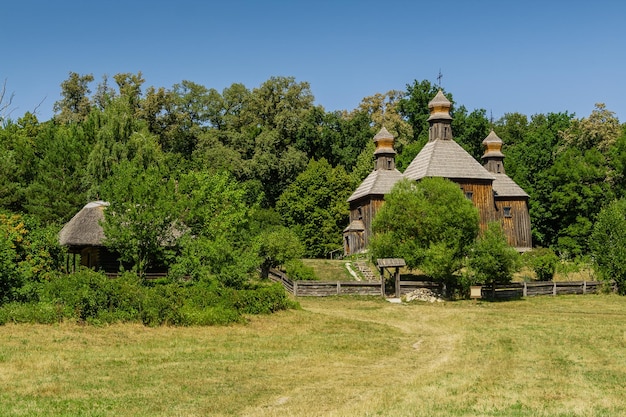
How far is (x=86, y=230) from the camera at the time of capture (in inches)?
1459

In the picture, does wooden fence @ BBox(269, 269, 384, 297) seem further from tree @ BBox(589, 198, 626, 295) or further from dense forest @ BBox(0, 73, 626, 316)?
tree @ BBox(589, 198, 626, 295)

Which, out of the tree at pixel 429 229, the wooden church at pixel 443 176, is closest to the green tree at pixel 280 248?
the tree at pixel 429 229

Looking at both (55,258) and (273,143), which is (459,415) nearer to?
(55,258)

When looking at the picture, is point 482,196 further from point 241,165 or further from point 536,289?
point 241,165

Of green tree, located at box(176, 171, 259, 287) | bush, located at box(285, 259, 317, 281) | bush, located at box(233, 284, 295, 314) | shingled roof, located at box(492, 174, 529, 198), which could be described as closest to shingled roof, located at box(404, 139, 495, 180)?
shingled roof, located at box(492, 174, 529, 198)

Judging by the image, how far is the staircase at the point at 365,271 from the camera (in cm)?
4595

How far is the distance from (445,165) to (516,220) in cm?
905

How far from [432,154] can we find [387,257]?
14785 mm

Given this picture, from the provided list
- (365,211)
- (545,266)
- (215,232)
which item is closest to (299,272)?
(215,232)

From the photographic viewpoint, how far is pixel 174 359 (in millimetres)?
20109

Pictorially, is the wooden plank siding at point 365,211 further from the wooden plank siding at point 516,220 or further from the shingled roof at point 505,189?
the wooden plank siding at point 516,220

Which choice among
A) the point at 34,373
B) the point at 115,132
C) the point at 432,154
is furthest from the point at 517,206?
the point at 34,373

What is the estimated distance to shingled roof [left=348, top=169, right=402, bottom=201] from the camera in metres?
52.9

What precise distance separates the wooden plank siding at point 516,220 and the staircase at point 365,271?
46.7ft
